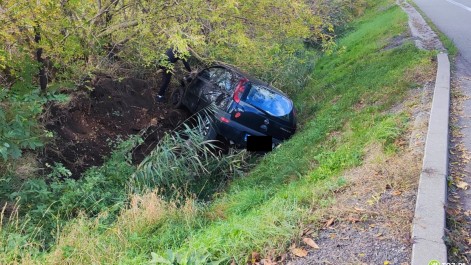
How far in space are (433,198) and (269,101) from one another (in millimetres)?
4383

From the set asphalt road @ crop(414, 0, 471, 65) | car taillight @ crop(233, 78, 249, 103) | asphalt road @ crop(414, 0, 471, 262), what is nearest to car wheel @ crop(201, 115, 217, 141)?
car taillight @ crop(233, 78, 249, 103)

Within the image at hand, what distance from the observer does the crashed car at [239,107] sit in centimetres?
692

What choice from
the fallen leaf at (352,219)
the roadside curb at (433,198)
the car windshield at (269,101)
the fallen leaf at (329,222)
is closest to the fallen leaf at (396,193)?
the roadside curb at (433,198)

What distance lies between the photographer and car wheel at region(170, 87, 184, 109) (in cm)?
892

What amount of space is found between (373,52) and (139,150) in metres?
8.44

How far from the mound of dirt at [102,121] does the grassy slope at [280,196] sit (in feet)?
7.70

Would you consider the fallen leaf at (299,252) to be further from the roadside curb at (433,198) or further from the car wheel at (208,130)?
the car wheel at (208,130)

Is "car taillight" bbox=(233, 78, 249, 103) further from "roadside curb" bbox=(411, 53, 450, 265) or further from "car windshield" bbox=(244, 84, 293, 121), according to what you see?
"roadside curb" bbox=(411, 53, 450, 265)

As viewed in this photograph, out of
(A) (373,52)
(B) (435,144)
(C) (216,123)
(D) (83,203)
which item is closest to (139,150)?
(C) (216,123)

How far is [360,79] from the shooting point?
995 centimetres

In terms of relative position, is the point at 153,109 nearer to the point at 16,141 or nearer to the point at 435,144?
the point at 16,141

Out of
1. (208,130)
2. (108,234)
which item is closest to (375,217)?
(108,234)

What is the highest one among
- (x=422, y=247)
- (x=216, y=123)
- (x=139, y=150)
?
(x=422, y=247)

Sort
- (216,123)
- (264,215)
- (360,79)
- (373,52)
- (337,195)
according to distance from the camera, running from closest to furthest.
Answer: (264,215), (337,195), (216,123), (360,79), (373,52)
